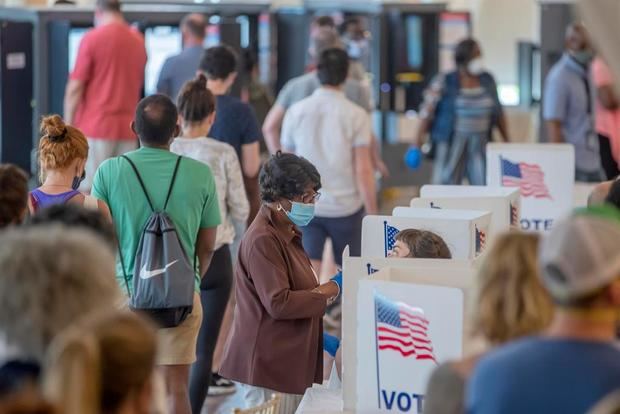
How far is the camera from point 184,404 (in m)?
5.12

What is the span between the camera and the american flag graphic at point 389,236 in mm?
4789

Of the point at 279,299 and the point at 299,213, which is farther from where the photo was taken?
the point at 299,213

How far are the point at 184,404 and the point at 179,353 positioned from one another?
0.24 m

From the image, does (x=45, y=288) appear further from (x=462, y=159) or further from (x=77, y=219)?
(x=462, y=159)

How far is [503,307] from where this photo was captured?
8.87 ft

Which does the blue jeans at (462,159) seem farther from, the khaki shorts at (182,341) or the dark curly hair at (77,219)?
Result: the dark curly hair at (77,219)

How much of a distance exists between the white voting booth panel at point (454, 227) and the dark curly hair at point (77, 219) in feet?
5.37

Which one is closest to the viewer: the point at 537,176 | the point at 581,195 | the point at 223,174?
the point at 223,174

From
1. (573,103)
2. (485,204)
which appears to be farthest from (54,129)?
(573,103)

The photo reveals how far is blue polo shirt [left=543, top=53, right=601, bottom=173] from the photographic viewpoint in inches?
332

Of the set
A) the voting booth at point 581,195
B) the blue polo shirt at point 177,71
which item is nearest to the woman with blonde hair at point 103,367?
the voting booth at point 581,195

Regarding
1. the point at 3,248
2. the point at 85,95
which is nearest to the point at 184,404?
the point at 3,248

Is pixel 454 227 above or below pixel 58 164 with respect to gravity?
below

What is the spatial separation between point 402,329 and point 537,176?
2.73 m
